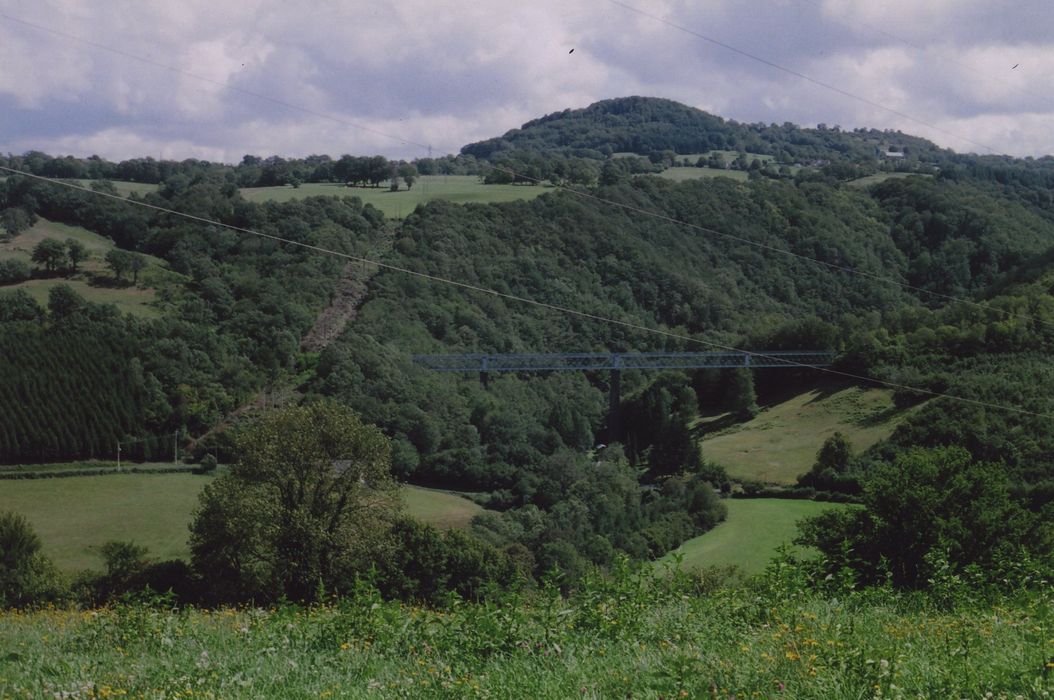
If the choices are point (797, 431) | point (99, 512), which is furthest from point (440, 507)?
point (797, 431)

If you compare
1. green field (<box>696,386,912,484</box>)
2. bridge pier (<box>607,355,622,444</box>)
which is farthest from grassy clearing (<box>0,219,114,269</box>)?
green field (<box>696,386,912,484</box>)

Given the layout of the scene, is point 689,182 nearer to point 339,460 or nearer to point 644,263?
point 644,263

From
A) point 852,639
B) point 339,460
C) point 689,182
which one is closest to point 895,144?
point 689,182

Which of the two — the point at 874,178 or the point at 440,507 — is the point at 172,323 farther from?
the point at 874,178

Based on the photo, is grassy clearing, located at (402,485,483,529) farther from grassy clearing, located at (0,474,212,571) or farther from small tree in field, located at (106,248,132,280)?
small tree in field, located at (106,248,132,280)

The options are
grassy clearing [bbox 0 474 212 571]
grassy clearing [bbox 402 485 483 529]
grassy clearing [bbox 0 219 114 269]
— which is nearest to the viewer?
grassy clearing [bbox 0 474 212 571]
